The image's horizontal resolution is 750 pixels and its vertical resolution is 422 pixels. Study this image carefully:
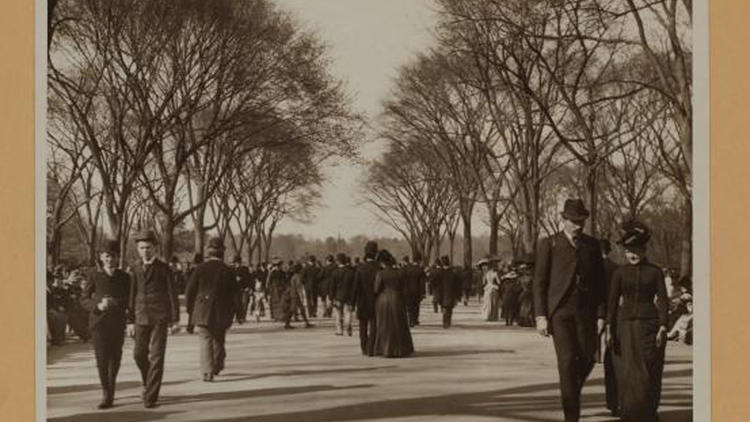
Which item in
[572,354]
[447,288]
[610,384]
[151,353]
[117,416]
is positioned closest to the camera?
[572,354]

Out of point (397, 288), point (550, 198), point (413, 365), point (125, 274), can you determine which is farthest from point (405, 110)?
point (125, 274)

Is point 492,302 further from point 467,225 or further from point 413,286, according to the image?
point 467,225

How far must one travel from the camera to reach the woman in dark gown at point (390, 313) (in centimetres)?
1536

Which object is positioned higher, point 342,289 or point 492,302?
point 342,289

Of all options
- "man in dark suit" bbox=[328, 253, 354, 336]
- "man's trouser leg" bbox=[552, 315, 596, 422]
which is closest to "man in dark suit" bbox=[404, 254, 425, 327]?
"man in dark suit" bbox=[328, 253, 354, 336]

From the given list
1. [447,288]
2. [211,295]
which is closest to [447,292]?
[447,288]

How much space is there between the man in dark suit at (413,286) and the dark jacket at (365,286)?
14.5ft

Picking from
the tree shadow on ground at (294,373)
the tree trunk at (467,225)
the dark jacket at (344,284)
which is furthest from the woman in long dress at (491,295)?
the tree shadow on ground at (294,373)

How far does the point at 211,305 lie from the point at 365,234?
19.4m

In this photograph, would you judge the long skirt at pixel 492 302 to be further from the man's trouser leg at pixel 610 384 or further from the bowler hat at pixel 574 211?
the bowler hat at pixel 574 211

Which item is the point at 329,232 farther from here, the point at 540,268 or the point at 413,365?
the point at 540,268

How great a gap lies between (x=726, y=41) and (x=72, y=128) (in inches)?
384

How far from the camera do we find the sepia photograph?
31.5 feet

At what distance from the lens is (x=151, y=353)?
1071cm
